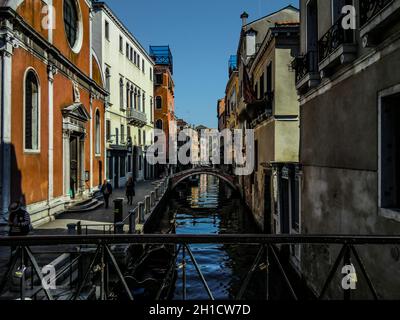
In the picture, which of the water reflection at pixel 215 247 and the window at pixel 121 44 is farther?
the window at pixel 121 44

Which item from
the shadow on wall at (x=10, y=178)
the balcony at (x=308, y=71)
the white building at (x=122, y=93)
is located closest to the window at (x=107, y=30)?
the white building at (x=122, y=93)

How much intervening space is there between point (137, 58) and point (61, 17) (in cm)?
1895

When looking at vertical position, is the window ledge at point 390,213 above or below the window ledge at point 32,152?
below

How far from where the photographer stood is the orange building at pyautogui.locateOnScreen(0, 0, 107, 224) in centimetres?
1059

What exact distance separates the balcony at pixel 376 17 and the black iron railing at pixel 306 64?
2748 millimetres

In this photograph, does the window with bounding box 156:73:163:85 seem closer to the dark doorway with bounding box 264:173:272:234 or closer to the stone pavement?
the stone pavement

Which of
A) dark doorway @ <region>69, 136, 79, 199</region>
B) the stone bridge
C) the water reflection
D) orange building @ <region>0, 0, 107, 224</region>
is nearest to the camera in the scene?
orange building @ <region>0, 0, 107, 224</region>

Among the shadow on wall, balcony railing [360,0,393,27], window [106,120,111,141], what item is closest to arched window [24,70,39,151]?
the shadow on wall

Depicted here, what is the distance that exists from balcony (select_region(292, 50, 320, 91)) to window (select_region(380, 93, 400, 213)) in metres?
3.20

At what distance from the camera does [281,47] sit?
14773mm

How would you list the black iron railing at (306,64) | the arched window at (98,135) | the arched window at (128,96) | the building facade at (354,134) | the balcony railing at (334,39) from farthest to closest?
the arched window at (128,96) < the arched window at (98,135) < the black iron railing at (306,64) < the balcony railing at (334,39) < the building facade at (354,134)

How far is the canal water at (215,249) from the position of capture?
36.0 feet

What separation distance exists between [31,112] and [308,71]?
9.35m

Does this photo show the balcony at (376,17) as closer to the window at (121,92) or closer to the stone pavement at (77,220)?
the stone pavement at (77,220)
